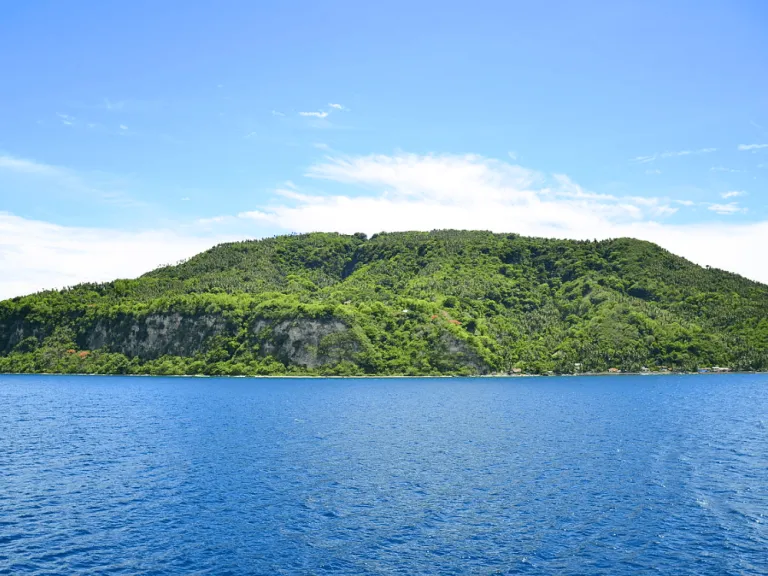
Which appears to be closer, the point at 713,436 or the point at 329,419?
the point at 713,436

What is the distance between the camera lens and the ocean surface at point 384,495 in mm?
33250

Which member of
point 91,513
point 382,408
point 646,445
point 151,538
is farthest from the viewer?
point 382,408

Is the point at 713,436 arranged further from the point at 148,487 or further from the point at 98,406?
the point at 98,406

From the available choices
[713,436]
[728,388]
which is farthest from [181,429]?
[728,388]

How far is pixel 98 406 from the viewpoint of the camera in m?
113

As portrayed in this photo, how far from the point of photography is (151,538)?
36500 mm

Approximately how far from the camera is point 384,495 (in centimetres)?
4597

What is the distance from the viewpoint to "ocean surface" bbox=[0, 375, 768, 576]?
109ft

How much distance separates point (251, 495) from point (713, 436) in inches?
2282

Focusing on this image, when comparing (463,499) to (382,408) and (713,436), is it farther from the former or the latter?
(382,408)

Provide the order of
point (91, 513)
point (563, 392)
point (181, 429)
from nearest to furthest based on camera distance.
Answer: point (91, 513), point (181, 429), point (563, 392)

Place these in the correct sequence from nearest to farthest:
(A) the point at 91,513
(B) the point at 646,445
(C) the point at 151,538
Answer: (C) the point at 151,538 → (A) the point at 91,513 → (B) the point at 646,445

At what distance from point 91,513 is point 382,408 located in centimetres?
7240

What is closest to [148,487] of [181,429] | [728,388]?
[181,429]
